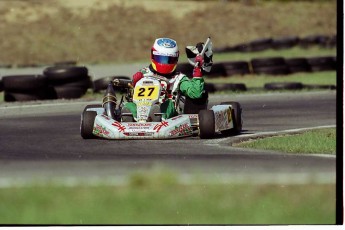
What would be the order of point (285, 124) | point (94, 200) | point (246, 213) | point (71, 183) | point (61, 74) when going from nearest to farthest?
1. point (246, 213)
2. point (94, 200)
3. point (71, 183)
4. point (285, 124)
5. point (61, 74)

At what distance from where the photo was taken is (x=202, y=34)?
125 feet

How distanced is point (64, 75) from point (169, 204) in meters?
11.9

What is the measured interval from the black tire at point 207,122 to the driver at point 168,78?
18.6 inches

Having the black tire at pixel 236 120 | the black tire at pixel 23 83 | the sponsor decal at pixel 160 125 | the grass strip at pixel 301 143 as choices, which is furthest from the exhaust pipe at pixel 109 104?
the black tire at pixel 23 83

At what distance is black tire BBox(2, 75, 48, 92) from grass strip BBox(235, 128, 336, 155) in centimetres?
681

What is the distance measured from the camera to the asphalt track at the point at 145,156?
887 centimetres

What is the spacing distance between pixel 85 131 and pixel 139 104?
67 centimetres

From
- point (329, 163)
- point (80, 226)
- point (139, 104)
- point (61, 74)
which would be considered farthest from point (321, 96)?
point (80, 226)

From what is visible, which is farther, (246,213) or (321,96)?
(321,96)

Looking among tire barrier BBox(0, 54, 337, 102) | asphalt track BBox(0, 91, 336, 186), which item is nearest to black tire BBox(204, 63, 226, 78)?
tire barrier BBox(0, 54, 337, 102)

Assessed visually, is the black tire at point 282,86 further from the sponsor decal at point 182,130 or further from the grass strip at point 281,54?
the grass strip at point 281,54

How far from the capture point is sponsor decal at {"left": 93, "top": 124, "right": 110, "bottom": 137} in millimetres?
12227

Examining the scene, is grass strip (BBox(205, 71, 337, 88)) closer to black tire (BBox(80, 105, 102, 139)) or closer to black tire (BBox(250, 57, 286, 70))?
black tire (BBox(250, 57, 286, 70))

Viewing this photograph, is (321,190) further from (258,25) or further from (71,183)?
(258,25)
